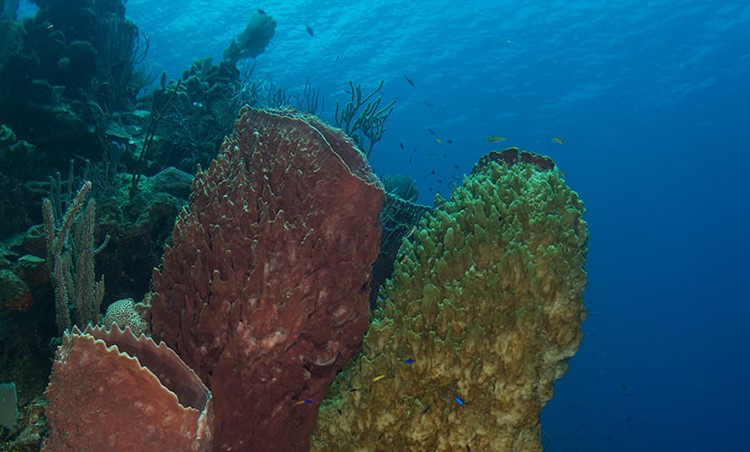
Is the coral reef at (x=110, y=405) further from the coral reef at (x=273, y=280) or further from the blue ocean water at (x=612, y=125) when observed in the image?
the blue ocean water at (x=612, y=125)

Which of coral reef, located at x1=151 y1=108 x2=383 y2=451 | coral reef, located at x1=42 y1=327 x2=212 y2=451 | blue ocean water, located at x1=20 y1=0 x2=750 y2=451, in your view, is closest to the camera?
coral reef, located at x1=42 y1=327 x2=212 y2=451

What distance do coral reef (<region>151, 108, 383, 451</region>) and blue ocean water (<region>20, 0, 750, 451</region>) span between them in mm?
14681

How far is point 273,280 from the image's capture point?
2.97m

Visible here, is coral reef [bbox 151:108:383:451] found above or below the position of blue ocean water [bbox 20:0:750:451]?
above

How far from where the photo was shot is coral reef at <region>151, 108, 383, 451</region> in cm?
290

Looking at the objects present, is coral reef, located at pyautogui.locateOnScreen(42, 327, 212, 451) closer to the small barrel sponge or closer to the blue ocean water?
the small barrel sponge

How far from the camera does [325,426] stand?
3262 millimetres

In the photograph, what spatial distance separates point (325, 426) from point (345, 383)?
0.33m

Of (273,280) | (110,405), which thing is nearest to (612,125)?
(273,280)

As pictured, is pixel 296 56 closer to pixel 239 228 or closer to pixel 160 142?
pixel 160 142

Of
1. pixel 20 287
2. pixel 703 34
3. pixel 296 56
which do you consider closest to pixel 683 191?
pixel 703 34

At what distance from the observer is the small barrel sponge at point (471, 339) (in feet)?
9.73

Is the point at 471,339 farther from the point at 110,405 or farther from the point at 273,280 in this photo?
the point at 110,405

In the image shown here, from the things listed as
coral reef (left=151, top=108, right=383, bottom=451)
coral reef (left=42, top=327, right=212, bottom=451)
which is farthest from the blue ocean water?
coral reef (left=42, top=327, right=212, bottom=451)
